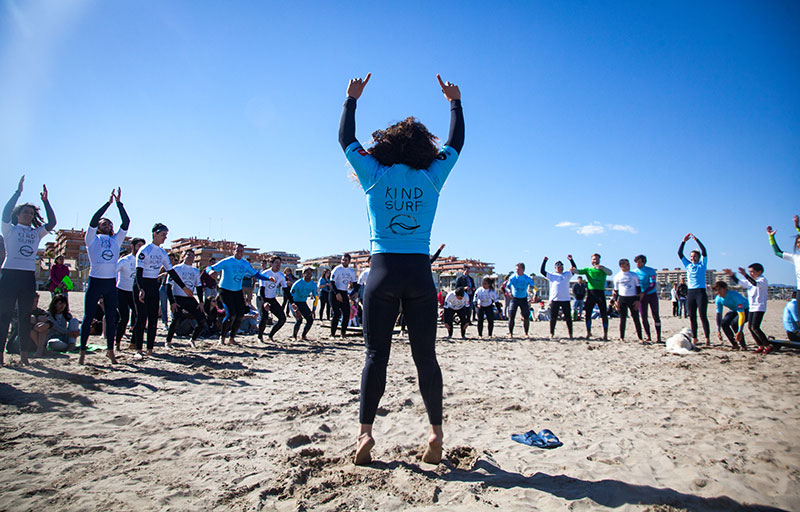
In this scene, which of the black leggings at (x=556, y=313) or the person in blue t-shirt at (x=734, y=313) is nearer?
the person in blue t-shirt at (x=734, y=313)

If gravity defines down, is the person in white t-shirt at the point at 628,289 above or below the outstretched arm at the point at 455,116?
below

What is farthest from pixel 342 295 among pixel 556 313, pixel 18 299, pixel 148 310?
pixel 18 299

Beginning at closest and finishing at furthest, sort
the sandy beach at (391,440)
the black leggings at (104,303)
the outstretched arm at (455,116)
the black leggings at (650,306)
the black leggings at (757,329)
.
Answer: the sandy beach at (391,440) → the outstretched arm at (455,116) → the black leggings at (104,303) → the black leggings at (757,329) → the black leggings at (650,306)

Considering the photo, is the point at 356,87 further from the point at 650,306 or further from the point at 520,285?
the point at 650,306

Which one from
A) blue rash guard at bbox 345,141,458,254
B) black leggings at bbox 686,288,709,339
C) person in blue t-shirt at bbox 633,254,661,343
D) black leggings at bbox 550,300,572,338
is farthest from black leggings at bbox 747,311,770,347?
blue rash guard at bbox 345,141,458,254

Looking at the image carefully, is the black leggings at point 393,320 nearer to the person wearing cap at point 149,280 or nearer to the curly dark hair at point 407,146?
the curly dark hair at point 407,146

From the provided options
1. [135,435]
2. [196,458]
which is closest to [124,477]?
[196,458]

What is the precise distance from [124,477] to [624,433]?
3457 millimetres

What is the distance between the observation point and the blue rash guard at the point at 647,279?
9430 mm

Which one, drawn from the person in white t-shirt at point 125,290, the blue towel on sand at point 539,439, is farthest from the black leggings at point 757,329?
the person in white t-shirt at point 125,290

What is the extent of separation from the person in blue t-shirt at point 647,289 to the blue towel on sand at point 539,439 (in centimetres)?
788

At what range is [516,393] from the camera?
4.46 m

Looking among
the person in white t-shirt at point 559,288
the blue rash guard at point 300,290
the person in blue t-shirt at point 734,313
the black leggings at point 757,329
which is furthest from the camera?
the person in white t-shirt at point 559,288

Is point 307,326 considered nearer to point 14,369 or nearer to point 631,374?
point 14,369
